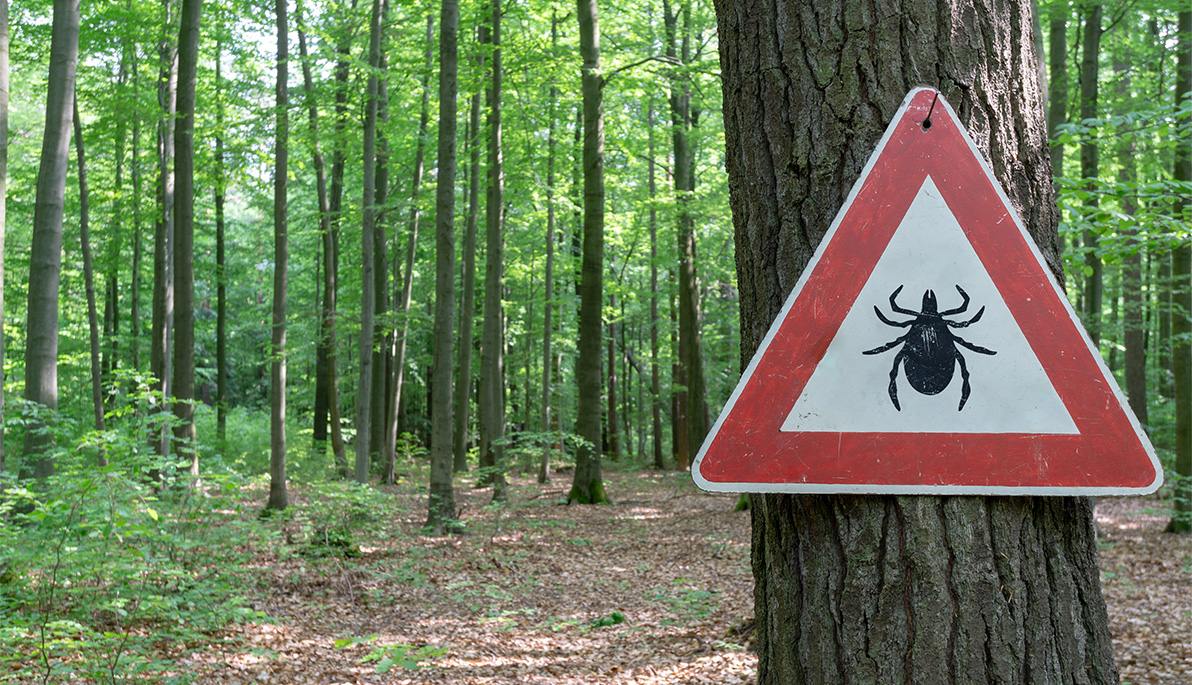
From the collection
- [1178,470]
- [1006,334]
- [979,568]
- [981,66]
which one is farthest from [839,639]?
[1178,470]

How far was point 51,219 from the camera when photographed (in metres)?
7.98

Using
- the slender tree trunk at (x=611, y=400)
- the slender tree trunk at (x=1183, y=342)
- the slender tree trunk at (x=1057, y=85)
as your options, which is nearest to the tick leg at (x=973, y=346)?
the slender tree trunk at (x=1183, y=342)

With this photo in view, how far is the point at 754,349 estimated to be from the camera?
1604 mm

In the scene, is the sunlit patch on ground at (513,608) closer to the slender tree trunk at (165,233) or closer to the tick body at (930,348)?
the tick body at (930,348)

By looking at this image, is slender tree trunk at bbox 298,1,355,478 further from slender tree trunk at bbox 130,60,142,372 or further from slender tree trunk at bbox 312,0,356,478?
slender tree trunk at bbox 130,60,142,372

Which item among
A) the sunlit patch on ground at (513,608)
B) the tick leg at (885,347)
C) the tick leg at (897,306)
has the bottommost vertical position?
the sunlit patch on ground at (513,608)

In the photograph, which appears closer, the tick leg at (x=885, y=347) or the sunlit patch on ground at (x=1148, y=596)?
the tick leg at (x=885, y=347)

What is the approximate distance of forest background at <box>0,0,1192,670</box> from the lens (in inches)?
251

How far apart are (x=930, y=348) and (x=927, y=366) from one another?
35mm

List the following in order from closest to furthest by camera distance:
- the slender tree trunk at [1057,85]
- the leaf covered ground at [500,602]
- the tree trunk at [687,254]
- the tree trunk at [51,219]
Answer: the leaf covered ground at [500,602] < the tree trunk at [51,219] < the slender tree trunk at [1057,85] < the tree trunk at [687,254]

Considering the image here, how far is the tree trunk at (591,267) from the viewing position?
506 inches

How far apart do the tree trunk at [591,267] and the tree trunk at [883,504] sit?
37.8 ft

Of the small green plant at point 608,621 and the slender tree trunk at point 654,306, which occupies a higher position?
the slender tree trunk at point 654,306

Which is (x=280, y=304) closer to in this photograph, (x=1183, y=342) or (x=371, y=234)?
(x=371, y=234)
